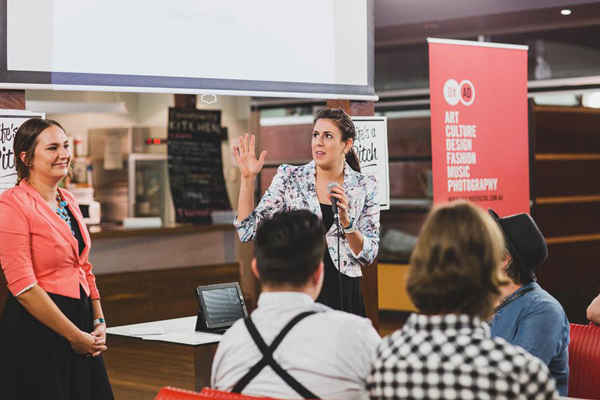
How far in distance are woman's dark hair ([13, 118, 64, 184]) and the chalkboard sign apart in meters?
5.26

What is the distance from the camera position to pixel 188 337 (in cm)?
326

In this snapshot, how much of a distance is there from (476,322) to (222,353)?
25.3 inches

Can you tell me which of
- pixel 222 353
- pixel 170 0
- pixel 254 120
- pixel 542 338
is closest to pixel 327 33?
pixel 170 0

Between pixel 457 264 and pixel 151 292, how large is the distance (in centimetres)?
598

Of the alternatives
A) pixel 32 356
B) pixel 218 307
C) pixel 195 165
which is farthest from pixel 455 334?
pixel 195 165

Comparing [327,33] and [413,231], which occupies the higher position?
[327,33]

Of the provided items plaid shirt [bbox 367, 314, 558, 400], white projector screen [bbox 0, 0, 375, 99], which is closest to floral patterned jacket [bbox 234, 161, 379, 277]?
white projector screen [bbox 0, 0, 375, 99]

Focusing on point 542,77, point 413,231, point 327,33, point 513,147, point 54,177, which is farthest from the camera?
point 413,231

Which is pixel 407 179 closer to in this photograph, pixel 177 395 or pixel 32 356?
pixel 32 356

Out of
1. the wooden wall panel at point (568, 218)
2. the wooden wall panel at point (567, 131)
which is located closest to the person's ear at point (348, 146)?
the wooden wall panel at point (568, 218)

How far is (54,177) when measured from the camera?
316 cm

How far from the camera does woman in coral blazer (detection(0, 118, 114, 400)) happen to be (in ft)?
9.93

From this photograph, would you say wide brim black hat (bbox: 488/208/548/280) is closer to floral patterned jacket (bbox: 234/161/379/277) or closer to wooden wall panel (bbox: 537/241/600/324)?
floral patterned jacket (bbox: 234/161/379/277)

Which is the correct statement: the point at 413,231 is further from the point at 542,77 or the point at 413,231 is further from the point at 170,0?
the point at 170,0
